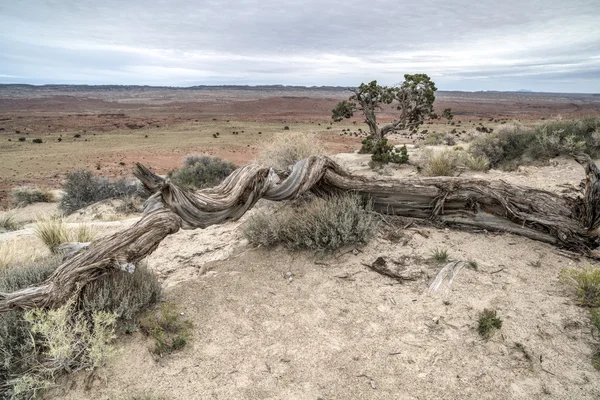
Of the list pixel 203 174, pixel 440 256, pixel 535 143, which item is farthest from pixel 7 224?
pixel 535 143

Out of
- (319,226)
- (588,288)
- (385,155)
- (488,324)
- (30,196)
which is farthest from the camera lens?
(30,196)

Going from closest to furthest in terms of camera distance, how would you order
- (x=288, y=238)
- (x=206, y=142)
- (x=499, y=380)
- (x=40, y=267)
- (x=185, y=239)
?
1. (x=499, y=380)
2. (x=40, y=267)
3. (x=288, y=238)
4. (x=185, y=239)
5. (x=206, y=142)

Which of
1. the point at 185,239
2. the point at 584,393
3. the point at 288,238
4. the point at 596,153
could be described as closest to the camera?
the point at 584,393

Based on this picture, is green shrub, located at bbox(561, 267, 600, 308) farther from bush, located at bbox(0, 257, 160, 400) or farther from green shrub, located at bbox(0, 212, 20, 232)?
green shrub, located at bbox(0, 212, 20, 232)

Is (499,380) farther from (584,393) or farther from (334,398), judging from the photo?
(334,398)

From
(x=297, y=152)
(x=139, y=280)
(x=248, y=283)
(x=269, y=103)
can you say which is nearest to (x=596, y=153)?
(x=297, y=152)

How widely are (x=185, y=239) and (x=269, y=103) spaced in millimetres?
68111

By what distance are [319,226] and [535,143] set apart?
9918 mm

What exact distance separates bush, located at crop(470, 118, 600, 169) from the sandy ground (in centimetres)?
730

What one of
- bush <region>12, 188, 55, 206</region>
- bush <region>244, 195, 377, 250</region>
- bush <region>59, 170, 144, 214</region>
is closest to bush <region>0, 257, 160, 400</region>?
bush <region>244, 195, 377, 250</region>

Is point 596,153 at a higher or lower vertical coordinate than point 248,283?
higher

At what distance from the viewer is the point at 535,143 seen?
11359 millimetres

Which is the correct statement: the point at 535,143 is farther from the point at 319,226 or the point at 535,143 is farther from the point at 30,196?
the point at 30,196

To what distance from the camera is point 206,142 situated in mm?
25969
